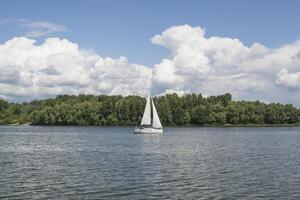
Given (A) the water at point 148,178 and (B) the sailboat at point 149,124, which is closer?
(A) the water at point 148,178

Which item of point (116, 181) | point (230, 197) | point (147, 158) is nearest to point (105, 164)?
point (147, 158)

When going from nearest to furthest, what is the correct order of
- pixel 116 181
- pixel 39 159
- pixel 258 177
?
pixel 116 181
pixel 258 177
pixel 39 159

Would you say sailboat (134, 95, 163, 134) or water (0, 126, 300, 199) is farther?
sailboat (134, 95, 163, 134)

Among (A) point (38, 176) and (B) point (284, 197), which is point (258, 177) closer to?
(B) point (284, 197)

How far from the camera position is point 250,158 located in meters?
60.4

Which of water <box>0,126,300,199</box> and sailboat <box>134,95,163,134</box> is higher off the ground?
sailboat <box>134,95,163,134</box>

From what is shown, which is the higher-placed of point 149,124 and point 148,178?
point 149,124

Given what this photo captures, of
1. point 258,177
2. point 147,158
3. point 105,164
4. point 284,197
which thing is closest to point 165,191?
point 284,197

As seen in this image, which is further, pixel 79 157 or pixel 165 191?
pixel 79 157

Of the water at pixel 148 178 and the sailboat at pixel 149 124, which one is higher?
the sailboat at pixel 149 124

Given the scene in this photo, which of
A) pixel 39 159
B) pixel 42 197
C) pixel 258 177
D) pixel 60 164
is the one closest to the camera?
pixel 42 197

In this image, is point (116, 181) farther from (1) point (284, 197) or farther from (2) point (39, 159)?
(2) point (39, 159)

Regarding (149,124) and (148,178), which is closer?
(148,178)

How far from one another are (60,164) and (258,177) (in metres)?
20.9
